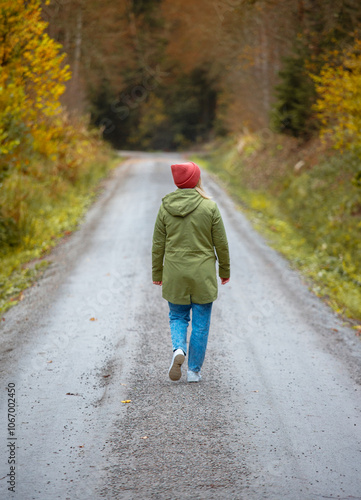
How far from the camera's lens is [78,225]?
40.1 feet

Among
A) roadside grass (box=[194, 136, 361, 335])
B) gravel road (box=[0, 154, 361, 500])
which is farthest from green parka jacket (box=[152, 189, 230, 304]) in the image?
roadside grass (box=[194, 136, 361, 335])

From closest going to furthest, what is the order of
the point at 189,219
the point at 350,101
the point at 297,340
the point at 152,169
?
the point at 189,219 < the point at 297,340 < the point at 350,101 < the point at 152,169

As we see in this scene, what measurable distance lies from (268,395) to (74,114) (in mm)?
17618

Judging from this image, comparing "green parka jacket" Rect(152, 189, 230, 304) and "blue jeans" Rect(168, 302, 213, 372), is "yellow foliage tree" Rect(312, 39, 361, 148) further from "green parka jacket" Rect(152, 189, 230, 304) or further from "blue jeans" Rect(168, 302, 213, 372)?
"blue jeans" Rect(168, 302, 213, 372)

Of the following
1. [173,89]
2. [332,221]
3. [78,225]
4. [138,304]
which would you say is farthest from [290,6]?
[173,89]

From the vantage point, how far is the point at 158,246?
15.5 feet

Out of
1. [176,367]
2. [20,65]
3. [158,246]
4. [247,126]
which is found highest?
[20,65]

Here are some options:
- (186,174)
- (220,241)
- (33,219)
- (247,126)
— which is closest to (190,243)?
(220,241)

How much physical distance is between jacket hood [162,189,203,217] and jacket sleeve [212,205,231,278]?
0.21 meters

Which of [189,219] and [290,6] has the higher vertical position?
[290,6]

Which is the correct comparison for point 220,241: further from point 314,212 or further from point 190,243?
point 314,212

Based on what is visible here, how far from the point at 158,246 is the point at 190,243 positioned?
1.13ft

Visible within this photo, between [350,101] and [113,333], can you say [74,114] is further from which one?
[113,333]

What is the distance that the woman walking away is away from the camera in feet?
14.8
